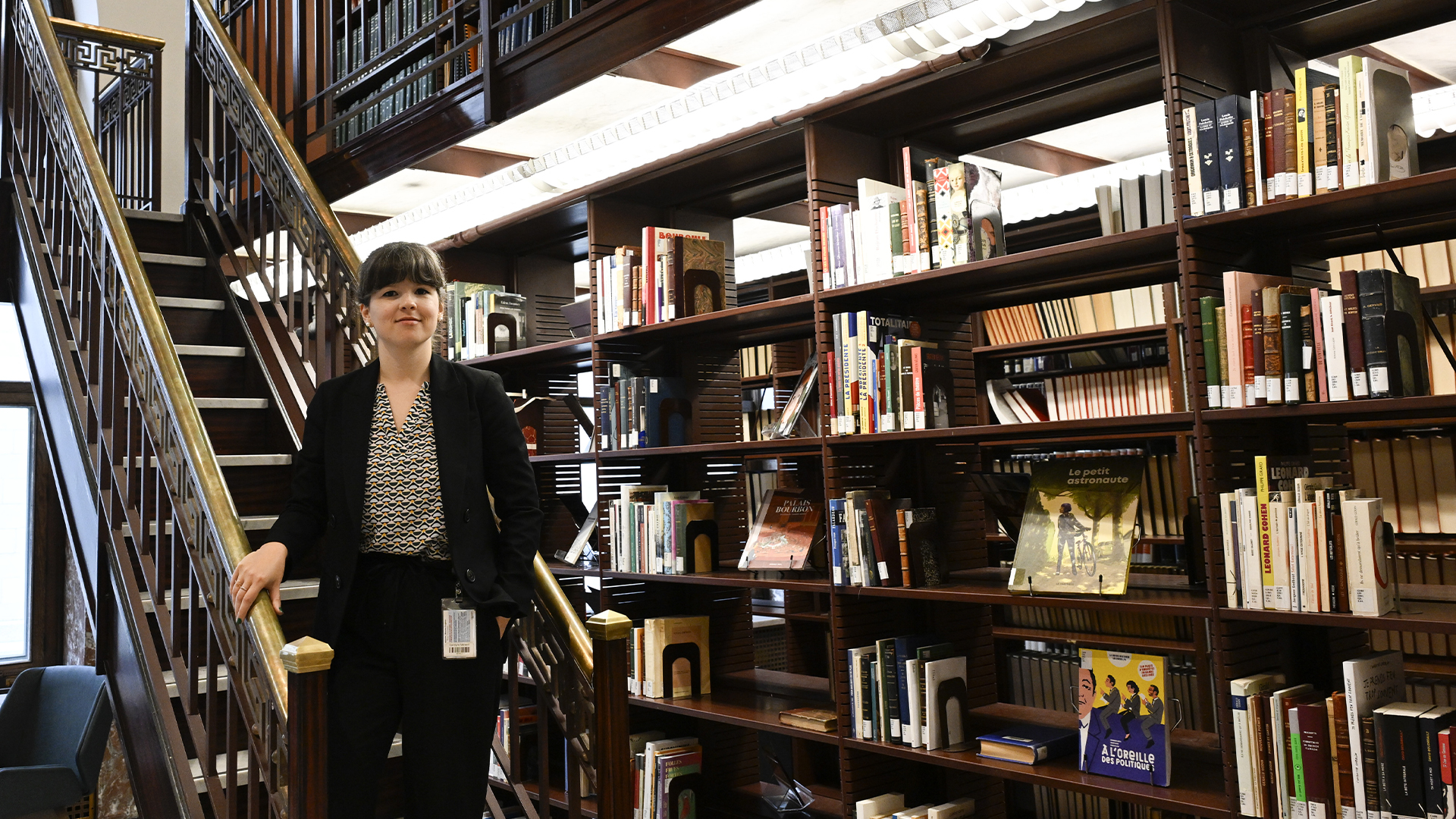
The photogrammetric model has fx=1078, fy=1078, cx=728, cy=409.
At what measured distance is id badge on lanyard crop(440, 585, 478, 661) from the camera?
6.36ft

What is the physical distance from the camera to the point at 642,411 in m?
3.79

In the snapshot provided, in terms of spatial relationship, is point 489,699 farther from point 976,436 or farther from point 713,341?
point 713,341

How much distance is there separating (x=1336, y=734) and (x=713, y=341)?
92.0 inches

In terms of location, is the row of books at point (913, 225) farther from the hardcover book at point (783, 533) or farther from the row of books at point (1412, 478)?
the row of books at point (1412, 478)

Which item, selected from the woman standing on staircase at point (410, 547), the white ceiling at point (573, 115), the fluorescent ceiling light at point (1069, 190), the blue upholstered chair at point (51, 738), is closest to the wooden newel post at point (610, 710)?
the woman standing on staircase at point (410, 547)

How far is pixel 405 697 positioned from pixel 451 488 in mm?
382

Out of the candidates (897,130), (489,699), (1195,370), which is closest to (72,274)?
(489,699)

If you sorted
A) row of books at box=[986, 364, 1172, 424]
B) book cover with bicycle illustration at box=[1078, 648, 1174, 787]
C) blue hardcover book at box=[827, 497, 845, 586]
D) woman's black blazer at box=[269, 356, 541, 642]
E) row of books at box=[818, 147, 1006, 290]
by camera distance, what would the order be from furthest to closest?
row of books at box=[986, 364, 1172, 424] < blue hardcover book at box=[827, 497, 845, 586] < row of books at box=[818, 147, 1006, 290] < book cover with bicycle illustration at box=[1078, 648, 1174, 787] < woman's black blazer at box=[269, 356, 541, 642]

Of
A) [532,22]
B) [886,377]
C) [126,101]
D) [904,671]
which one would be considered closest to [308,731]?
[904,671]

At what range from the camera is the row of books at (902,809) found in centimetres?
297

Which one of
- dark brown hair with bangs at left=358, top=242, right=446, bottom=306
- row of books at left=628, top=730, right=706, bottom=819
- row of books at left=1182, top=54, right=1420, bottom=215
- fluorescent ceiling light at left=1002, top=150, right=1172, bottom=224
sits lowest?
row of books at left=628, top=730, right=706, bottom=819

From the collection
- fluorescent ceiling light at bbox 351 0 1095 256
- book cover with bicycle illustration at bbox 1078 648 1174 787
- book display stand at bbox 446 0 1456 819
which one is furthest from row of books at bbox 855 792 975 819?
fluorescent ceiling light at bbox 351 0 1095 256

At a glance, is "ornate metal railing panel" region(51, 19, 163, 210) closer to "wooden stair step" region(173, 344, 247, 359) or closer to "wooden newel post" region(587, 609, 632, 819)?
"wooden stair step" region(173, 344, 247, 359)

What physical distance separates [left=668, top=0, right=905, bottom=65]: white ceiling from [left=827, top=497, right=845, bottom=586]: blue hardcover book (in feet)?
4.10
